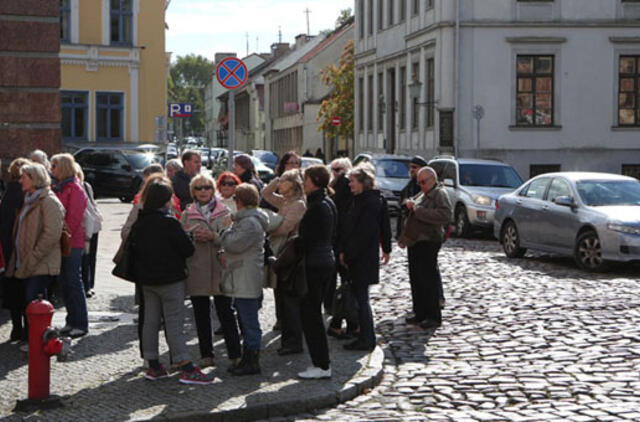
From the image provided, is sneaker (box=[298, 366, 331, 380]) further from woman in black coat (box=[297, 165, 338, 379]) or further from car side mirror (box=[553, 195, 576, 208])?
car side mirror (box=[553, 195, 576, 208])

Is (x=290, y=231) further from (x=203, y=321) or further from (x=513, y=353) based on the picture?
(x=513, y=353)

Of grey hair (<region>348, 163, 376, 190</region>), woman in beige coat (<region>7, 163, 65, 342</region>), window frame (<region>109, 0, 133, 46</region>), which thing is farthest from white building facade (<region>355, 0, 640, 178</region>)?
woman in beige coat (<region>7, 163, 65, 342</region>)

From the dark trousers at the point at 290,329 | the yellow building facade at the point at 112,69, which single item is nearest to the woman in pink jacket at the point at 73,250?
the dark trousers at the point at 290,329

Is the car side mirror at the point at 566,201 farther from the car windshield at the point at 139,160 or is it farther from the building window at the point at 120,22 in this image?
the building window at the point at 120,22

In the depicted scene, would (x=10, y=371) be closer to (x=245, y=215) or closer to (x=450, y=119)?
(x=245, y=215)

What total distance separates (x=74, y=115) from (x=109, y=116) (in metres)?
1.66

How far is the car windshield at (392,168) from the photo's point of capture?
31044 millimetres

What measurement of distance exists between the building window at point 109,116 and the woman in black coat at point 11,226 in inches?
1629

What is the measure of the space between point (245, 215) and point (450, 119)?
3204 centimetres

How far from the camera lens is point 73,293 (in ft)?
34.3

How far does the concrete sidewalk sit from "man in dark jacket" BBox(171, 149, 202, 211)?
2.07m

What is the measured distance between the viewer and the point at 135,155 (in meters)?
36.8

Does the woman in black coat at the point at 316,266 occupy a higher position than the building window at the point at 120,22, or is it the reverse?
the building window at the point at 120,22

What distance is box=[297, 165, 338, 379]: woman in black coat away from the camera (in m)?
8.59
